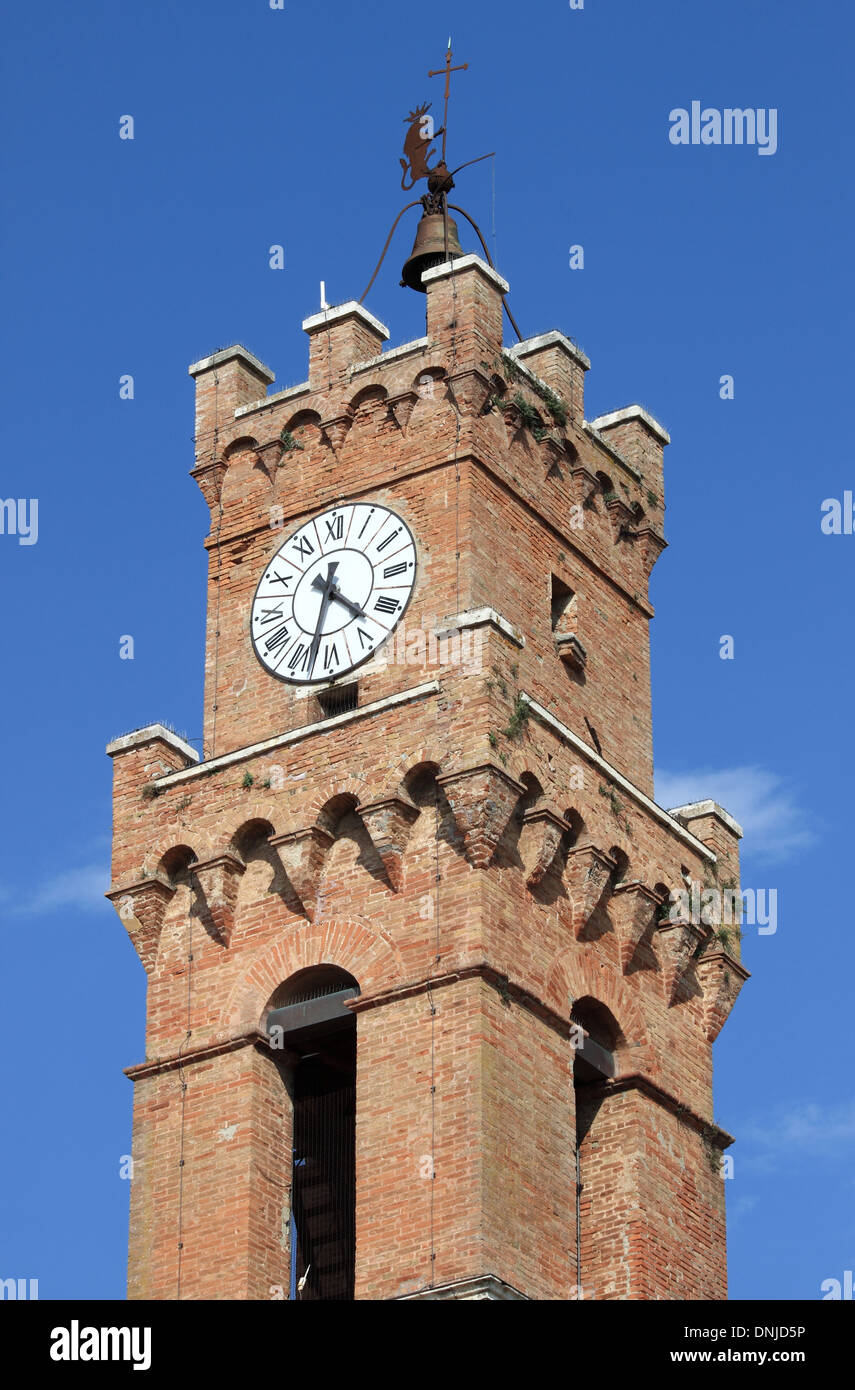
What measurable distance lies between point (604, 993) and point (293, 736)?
5.67 meters

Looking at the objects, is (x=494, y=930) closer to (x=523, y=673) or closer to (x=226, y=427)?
(x=523, y=673)

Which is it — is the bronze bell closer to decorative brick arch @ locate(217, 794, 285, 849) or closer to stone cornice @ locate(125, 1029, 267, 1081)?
decorative brick arch @ locate(217, 794, 285, 849)

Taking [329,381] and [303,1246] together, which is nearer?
[303,1246]

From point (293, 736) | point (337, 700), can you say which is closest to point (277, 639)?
point (337, 700)

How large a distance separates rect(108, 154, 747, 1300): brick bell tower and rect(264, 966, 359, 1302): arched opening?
44 millimetres

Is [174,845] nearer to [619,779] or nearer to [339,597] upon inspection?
[339,597]

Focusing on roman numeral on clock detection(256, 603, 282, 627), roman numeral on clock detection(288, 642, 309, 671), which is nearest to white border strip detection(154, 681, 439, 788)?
roman numeral on clock detection(288, 642, 309, 671)

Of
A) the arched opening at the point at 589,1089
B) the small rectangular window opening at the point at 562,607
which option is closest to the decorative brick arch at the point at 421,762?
the arched opening at the point at 589,1089

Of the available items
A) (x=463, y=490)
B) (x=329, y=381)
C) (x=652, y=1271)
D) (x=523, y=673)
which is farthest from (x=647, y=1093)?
(x=329, y=381)

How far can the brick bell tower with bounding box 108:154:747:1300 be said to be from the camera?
39.7 m
